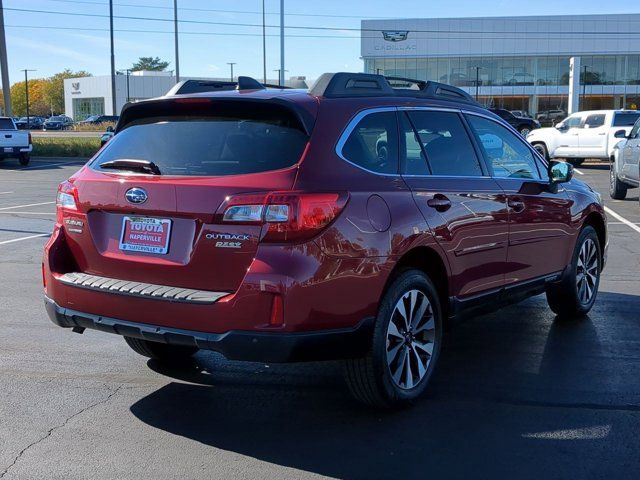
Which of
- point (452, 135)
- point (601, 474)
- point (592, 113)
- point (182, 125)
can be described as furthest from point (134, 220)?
point (592, 113)

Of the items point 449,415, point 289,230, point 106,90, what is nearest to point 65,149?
point 449,415

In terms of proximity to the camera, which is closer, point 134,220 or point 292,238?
point 292,238

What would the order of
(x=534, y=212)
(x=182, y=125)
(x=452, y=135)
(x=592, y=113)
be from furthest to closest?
1. (x=592, y=113)
2. (x=534, y=212)
3. (x=452, y=135)
4. (x=182, y=125)

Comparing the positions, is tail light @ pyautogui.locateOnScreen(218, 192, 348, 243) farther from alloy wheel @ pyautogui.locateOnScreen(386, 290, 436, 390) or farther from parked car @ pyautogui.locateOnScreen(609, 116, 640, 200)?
parked car @ pyautogui.locateOnScreen(609, 116, 640, 200)

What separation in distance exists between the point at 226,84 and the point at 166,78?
10335cm

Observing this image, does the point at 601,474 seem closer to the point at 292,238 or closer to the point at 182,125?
the point at 292,238

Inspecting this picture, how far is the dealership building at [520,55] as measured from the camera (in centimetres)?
8019

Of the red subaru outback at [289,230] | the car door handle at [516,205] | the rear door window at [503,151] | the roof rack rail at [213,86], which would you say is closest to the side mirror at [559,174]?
the rear door window at [503,151]

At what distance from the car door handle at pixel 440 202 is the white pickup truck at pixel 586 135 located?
2202cm

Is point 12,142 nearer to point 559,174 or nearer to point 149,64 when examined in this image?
point 559,174

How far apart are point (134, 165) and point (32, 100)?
157m

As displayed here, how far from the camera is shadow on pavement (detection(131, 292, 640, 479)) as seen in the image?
12.8ft

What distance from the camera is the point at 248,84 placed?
16.4 feet

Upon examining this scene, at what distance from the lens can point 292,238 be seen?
3908mm
